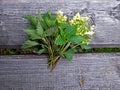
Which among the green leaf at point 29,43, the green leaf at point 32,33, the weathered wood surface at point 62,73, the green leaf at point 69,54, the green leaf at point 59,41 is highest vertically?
the green leaf at point 32,33

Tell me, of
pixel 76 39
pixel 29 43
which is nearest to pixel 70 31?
pixel 76 39

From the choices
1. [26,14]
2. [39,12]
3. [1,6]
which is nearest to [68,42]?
[39,12]

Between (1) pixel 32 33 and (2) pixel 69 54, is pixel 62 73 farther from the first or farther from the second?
(1) pixel 32 33

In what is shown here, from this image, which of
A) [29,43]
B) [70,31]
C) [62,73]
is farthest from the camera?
[62,73]

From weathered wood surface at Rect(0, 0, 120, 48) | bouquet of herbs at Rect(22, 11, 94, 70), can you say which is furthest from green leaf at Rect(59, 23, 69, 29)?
weathered wood surface at Rect(0, 0, 120, 48)

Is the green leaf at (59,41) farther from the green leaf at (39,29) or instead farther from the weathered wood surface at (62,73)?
the weathered wood surface at (62,73)

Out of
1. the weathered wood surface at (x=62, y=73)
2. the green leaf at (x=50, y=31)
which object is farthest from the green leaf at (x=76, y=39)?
the weathered wood surface at (x=62, y=73)
